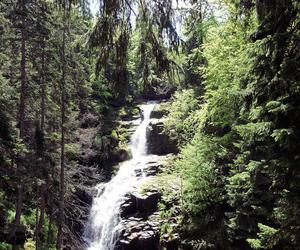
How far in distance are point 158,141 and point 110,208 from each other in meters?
9.17

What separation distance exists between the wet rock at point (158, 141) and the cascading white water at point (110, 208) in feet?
4.67

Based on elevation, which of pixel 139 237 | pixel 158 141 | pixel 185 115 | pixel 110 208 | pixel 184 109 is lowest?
pixel 139 237

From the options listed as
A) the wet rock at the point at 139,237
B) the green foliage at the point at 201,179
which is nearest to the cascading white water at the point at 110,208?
the wet rock at the point at 139,237

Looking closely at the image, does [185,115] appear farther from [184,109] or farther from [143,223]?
[143,223]

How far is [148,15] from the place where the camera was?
5234 millimetres

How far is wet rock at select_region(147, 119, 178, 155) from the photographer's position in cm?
3123

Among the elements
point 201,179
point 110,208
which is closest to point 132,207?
point 110,208

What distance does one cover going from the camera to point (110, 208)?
24781mm

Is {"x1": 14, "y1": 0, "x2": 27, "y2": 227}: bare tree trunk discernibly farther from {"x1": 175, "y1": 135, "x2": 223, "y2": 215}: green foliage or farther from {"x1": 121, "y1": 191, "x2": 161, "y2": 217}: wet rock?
{"x1": 175, "y1": 135, "x2": 223, "y2": 215}: green foliage

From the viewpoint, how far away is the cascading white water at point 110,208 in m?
23.2

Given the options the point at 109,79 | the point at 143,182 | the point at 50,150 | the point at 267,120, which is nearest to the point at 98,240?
the point at 143,182

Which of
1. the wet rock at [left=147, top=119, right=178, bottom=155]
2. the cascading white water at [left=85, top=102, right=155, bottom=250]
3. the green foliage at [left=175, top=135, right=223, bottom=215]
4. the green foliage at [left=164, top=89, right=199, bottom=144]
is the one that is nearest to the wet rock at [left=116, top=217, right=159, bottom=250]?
the cascading white water at [left=85, top=102, right=155, bottom=250]

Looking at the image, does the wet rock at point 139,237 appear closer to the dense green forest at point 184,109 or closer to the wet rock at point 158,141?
the dense green forest at point 184,109

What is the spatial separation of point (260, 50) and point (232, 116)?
10.7 metres
